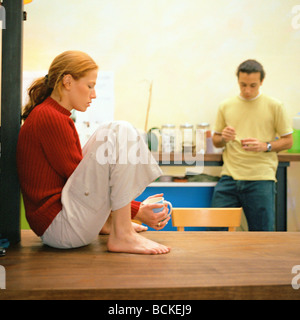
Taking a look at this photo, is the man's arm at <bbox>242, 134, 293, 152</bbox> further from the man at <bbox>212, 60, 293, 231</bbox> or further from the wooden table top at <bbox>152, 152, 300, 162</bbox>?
the wooden table top at <bbox>152, 152, 300, 162</bbox>

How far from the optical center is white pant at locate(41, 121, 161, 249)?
125 centimetres

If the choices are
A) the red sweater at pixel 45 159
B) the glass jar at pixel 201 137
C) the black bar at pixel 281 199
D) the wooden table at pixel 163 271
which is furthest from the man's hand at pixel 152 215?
the glass jar at pixel 201 137

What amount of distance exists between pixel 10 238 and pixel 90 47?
2.74 metres

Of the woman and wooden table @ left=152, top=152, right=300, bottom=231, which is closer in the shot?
the woman

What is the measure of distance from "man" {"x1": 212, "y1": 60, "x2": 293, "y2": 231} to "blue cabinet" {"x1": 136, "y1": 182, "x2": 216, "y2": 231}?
0.15 m

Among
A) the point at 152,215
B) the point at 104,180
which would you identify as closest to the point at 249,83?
the point at 152,215

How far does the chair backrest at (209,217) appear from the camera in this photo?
187 cm

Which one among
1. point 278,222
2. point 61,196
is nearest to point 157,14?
point 278,222

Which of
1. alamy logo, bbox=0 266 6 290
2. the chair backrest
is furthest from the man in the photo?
alamy logo, bbox=0 266 6 290

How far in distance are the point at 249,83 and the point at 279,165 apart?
703 mm

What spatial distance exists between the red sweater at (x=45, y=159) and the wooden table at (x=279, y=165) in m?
1.83

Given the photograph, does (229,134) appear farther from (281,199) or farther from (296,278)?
(296,278)
